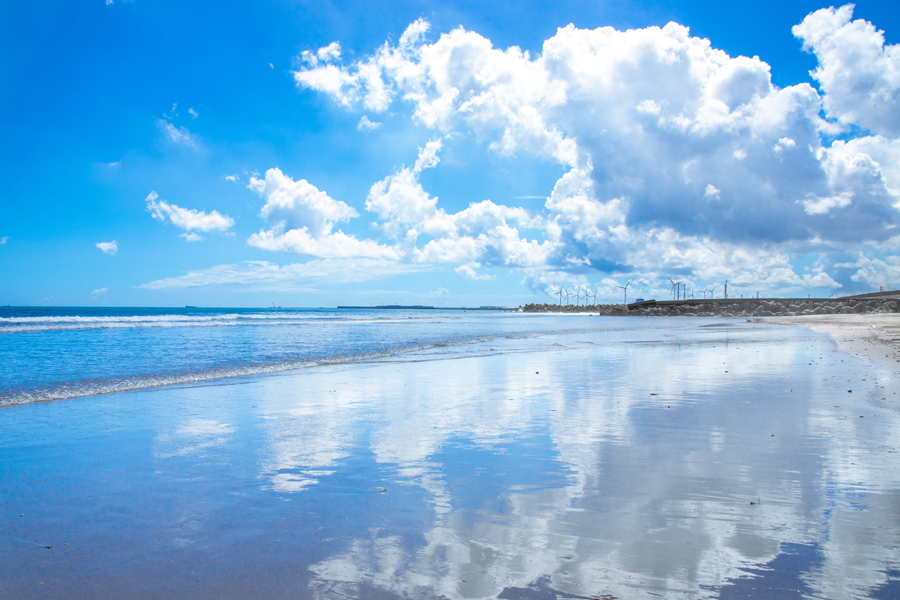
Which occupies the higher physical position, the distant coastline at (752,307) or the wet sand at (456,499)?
the distant coastline at (752,307)

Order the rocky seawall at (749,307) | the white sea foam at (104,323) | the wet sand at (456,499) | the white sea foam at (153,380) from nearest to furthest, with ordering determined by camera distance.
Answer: the wet sand at (456,499) → the white sea foam at (153,380) → the white sea foam at (104,323) → the rocky seawall at (749,307)

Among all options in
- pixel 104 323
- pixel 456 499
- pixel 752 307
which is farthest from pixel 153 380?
pixel 752 307

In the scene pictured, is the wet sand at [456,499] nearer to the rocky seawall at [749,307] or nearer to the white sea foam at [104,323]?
the white sea foam at [104,323]

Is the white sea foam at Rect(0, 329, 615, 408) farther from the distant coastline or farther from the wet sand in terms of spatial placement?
the distant coastline

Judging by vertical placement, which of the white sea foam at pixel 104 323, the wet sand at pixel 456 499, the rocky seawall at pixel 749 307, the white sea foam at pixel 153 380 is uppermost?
the rocky seawall at pixel 749 307

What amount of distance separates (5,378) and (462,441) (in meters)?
15.6

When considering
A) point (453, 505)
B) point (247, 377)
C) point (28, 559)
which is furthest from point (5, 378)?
point (453, 505)

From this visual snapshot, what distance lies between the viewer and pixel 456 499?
17.2ft

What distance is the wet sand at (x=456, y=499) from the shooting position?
3.67m

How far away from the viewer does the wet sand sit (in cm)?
367

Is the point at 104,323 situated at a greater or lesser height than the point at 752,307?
lesser

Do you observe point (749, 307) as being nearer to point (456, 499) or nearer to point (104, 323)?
point (104, 323)

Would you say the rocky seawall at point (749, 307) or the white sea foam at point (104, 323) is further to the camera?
the rocky seawall at point (749, 307)

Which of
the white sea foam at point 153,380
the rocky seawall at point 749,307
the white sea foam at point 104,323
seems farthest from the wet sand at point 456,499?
the rocky seawall at point 749,307
